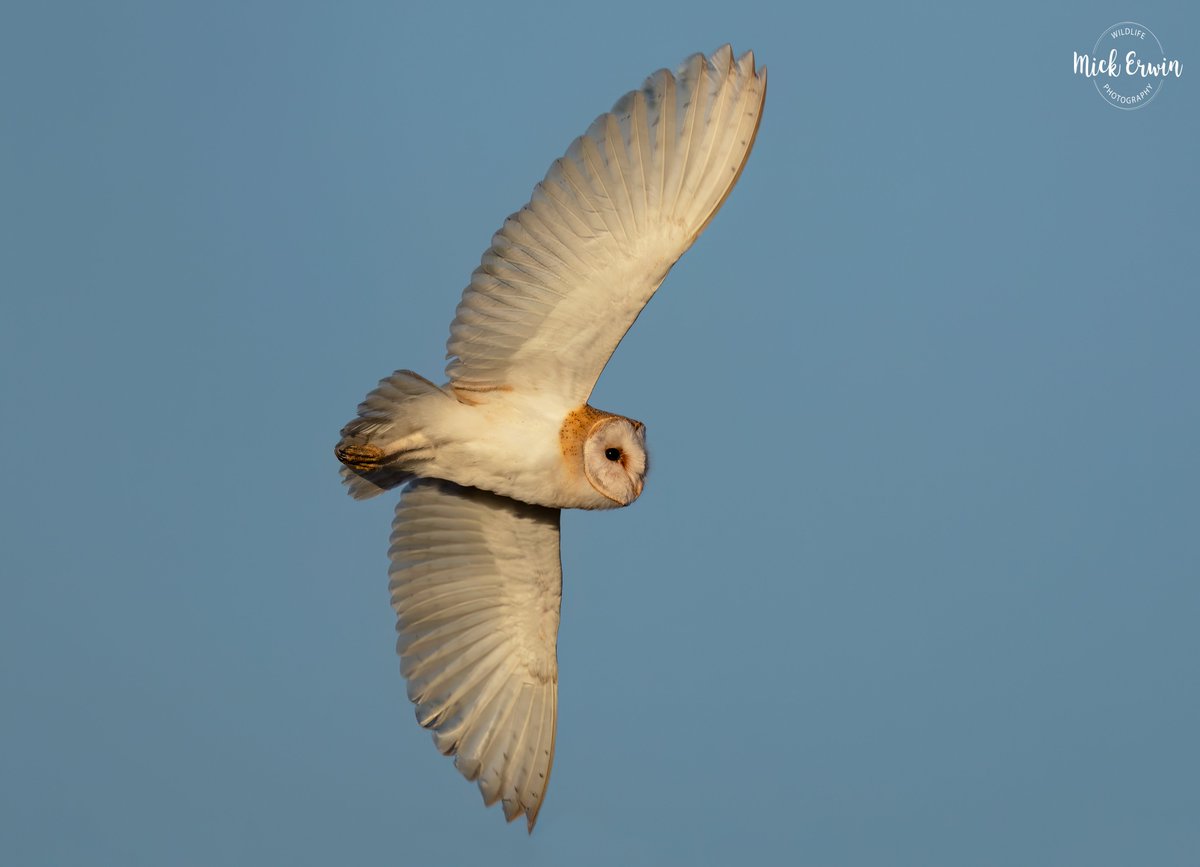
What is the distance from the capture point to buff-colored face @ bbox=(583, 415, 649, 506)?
31.5ft

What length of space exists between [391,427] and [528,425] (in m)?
0.77

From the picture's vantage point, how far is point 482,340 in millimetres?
9578

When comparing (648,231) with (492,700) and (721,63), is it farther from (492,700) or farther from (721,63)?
(492,700)

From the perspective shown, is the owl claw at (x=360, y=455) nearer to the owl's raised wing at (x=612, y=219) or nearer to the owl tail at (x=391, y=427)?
the owl tail at (x=391, y=427)

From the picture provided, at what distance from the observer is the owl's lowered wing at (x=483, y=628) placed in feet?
34.5

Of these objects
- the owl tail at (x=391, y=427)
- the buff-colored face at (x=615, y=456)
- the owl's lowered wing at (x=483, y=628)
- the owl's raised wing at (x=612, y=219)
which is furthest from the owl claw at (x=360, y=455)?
the buff-colored face at (x=615, y=456)

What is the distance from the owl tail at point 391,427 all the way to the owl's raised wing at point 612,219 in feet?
1.07

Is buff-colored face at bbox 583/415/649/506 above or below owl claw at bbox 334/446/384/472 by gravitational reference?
above

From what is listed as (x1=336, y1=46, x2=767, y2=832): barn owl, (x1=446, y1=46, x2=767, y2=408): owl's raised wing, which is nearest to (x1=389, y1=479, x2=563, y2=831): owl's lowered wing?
(x1=336, y1=46, x2=767, y2=832): barn owl

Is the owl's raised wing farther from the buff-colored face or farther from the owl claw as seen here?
the owl claw

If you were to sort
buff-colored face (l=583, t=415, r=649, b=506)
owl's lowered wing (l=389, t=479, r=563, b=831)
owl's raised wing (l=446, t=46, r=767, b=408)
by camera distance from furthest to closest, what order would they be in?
owl's lowered wing (l=389, t=479, r=563, b=831) → buff-colored face (l=583, t=415, r=649, b=506) → owl's raised wing (l=446, t=46, r=767, b=408)

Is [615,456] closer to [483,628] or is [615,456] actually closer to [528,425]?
[528,425]

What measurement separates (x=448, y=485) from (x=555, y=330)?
5.07ft

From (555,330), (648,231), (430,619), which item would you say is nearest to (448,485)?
(430,619)
